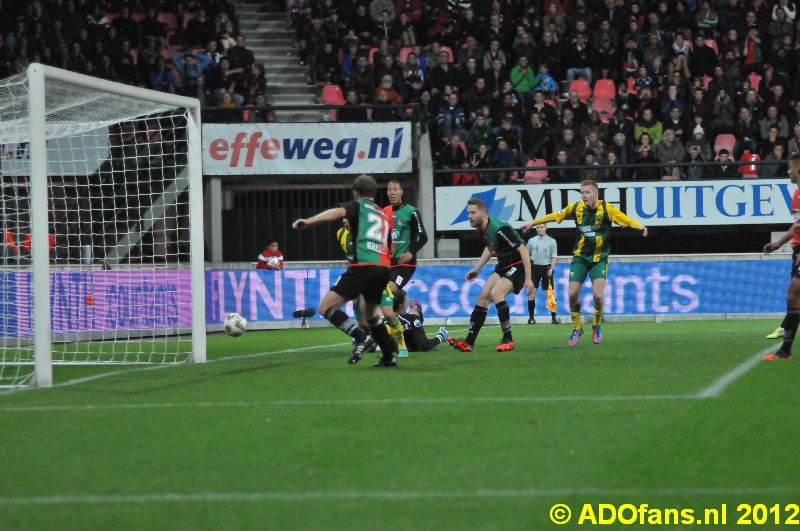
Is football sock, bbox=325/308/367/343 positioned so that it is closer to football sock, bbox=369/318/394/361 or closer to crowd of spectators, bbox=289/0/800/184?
football sock, bbox=369/318/394/361

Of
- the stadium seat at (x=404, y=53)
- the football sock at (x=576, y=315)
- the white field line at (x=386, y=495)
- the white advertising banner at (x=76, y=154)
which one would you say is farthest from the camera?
the stadium seat at (x=404, y=53)

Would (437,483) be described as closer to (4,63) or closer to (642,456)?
(642,456)

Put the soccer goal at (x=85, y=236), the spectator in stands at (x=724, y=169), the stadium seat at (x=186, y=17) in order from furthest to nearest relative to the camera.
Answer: the stadium seat at (x=186, y=17) < the spectator in stands at (x=724, y=169) < the soccer goal at (x=85, y=236)

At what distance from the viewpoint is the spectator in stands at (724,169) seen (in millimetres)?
23100

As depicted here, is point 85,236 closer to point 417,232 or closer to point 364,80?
point 417,232

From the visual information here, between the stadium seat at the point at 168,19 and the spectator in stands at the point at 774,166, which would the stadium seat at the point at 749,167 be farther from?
the stadium seat at the point at 168,19

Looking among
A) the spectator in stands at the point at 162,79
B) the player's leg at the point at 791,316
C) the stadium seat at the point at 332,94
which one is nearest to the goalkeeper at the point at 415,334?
the player's leg at the point at 791,316

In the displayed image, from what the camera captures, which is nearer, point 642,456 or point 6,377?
point 642,456

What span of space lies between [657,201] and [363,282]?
13082 mm

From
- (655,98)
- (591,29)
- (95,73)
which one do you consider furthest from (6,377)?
(591,29)

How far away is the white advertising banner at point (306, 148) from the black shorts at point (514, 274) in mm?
9117

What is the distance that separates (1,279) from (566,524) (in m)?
12.3

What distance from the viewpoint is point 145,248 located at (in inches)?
731

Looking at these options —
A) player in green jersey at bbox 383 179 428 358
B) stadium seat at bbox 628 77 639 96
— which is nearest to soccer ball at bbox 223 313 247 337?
player in green jersey at bbox 383 179 428 358
